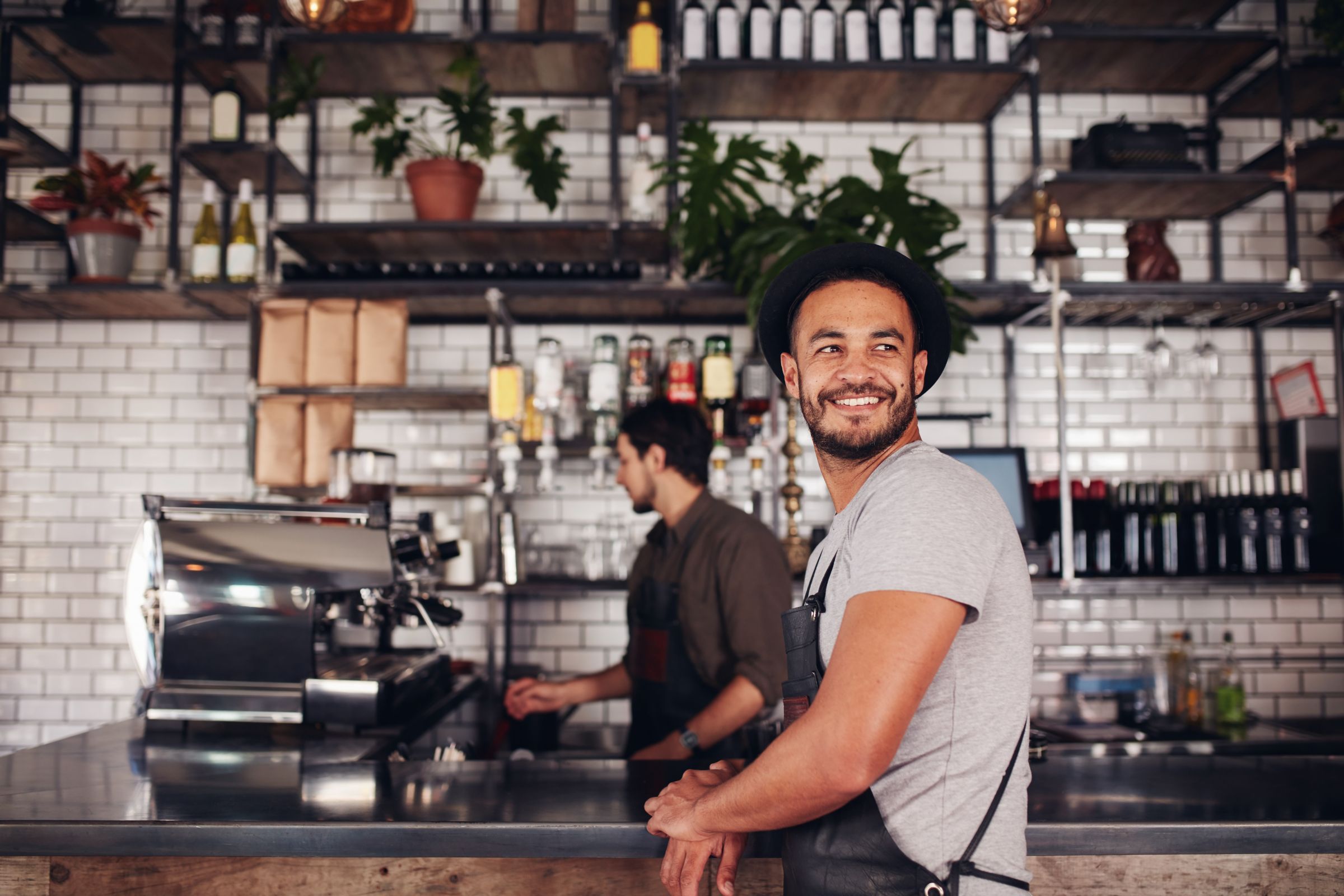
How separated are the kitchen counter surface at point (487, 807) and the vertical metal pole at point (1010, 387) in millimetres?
1981

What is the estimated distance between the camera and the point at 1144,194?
3.71 m

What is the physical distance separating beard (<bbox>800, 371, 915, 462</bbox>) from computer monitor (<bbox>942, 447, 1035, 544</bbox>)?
7.35 ft

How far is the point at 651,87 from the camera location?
359 centimetres

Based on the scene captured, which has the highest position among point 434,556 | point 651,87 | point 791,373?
point 651,87

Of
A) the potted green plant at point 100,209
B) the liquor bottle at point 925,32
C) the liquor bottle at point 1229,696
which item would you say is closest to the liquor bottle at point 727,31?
the liquor bottle at point 925,32

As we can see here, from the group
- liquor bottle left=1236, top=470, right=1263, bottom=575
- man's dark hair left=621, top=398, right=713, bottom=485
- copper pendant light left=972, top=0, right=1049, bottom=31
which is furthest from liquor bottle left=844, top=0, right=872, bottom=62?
liquor bottle left=1236, top=470, right=1263, bottom=575

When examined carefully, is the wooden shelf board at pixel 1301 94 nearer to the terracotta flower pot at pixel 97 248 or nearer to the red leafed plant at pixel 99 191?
the red leafed plant at pixel 99 191

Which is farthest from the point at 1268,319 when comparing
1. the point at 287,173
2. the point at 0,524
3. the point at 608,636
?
the point at 0,524

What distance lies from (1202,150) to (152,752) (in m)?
4.37

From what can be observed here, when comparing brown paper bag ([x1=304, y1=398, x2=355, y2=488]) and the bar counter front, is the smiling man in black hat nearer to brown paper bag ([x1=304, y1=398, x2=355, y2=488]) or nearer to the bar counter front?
the bar counter front

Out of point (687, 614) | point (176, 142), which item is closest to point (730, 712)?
point (687, 614)

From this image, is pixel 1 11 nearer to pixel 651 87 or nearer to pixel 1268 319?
pixel 651 87

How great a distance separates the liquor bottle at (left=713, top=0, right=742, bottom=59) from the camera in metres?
3.64

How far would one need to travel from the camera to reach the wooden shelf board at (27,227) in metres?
3.66
